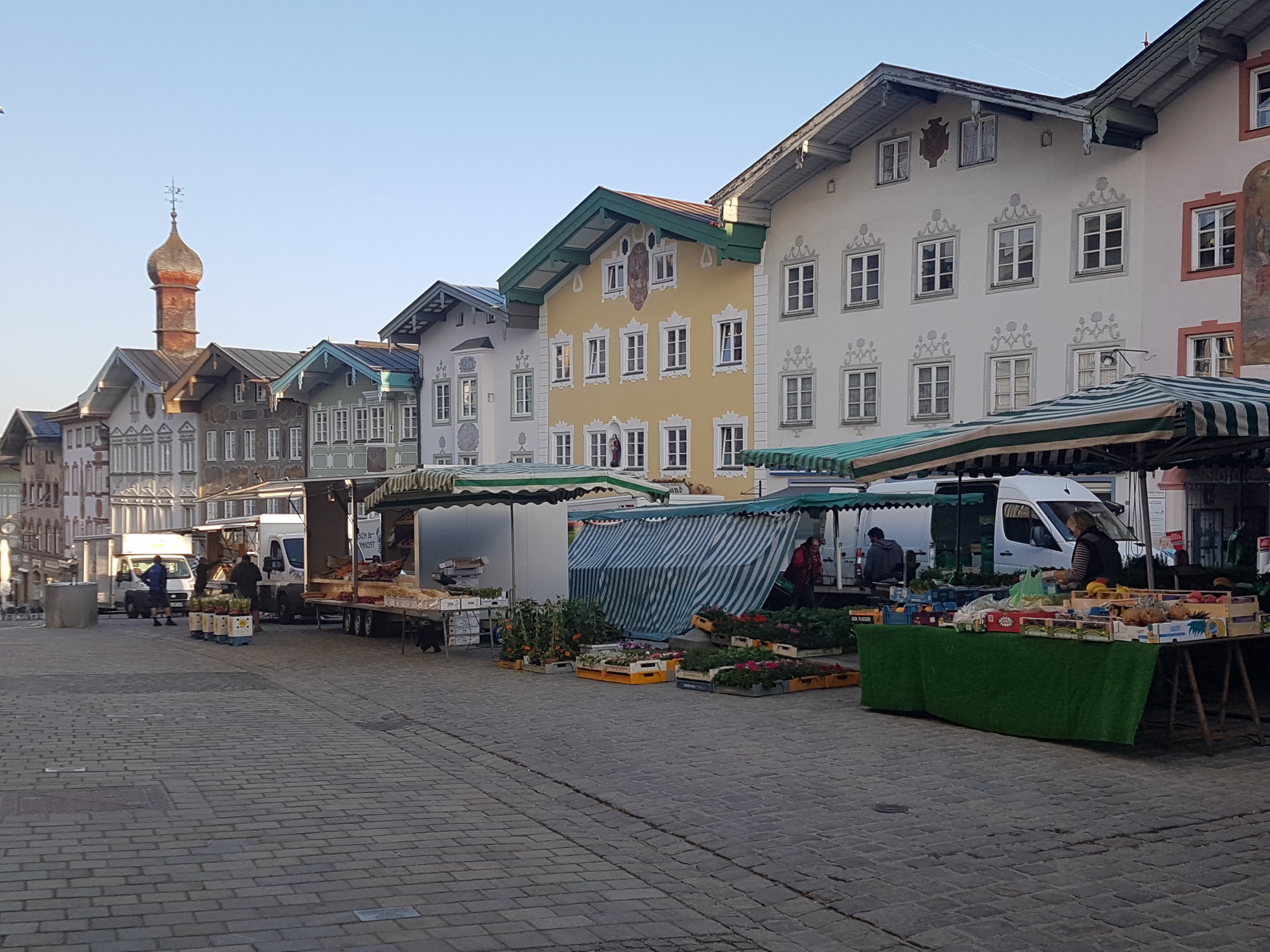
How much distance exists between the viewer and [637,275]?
132ft

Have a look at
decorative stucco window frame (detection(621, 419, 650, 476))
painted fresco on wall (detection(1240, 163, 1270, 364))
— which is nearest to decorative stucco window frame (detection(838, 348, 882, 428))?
decorative stucco window frame (detection(621, 419, 650, 476))

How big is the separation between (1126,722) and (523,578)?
13317 millimetres

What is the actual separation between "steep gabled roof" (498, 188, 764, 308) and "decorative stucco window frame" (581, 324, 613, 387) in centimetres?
207

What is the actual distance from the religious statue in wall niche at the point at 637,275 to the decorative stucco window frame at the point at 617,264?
0.24ft

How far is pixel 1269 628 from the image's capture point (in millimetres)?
11531

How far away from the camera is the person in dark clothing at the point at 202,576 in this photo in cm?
2942

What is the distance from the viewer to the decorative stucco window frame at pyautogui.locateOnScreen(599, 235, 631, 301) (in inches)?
1597

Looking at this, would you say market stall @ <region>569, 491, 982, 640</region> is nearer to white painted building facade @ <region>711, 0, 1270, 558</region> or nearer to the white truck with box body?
white painted building facade @ <region>711, 0, 1270, 558</region>

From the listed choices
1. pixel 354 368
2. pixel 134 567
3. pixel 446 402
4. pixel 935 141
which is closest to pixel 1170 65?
pixel 935 141

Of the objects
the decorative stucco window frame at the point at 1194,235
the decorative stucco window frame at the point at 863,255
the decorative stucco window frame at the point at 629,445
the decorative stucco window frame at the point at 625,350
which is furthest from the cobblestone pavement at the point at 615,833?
the decorative stucco window frame at the point at 625,350

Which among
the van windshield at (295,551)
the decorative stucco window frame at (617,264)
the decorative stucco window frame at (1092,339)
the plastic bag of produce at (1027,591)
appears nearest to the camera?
the plastic bag of produce at (1027,591)

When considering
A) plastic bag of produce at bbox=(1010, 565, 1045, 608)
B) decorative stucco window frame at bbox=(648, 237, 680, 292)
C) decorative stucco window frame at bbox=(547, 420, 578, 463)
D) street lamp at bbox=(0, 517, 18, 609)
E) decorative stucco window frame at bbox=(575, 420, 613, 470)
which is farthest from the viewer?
street lamp at bbox=(0, 517, 18, 609)

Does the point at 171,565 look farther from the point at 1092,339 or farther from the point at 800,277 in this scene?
the point at 1092,339

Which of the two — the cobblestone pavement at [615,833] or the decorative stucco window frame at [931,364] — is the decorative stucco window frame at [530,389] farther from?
the cobblestone pavement at [615,833]
